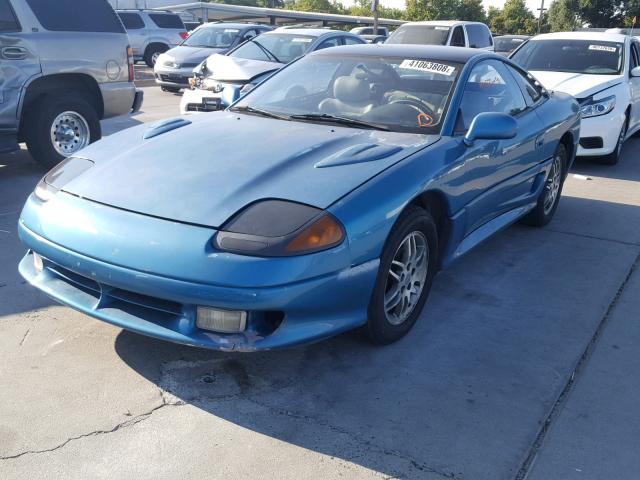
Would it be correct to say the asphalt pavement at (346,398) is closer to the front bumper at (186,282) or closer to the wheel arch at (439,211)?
the front bumper at (186,282)

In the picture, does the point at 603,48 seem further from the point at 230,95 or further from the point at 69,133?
the point at 69,133

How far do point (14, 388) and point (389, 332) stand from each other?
5.86ft

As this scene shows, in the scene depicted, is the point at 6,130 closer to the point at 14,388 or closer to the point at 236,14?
the point at 14,388

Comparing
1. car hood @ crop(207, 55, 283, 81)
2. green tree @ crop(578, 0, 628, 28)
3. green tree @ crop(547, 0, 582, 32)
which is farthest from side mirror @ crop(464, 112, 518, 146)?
green tree @ crop(547, 0, 582, 32)

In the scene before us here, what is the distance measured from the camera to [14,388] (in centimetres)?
301

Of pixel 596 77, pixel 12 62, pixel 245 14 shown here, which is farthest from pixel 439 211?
pixel 245 14

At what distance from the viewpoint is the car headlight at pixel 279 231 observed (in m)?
2.81

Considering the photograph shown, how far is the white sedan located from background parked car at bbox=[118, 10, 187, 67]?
13.6 meters

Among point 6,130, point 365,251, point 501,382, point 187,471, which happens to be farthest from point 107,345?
point 6,130

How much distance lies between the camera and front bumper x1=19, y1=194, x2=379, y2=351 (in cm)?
276

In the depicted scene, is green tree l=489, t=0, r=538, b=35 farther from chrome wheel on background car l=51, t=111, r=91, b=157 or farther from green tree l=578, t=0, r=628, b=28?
chrome wheel on background car l=51, t=111, r=91, b=157

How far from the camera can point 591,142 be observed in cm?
805

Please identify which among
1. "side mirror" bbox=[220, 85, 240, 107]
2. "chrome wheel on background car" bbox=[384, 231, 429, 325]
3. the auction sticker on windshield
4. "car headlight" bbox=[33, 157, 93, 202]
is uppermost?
the auction sticker on windshield

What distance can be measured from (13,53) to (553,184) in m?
5.09
